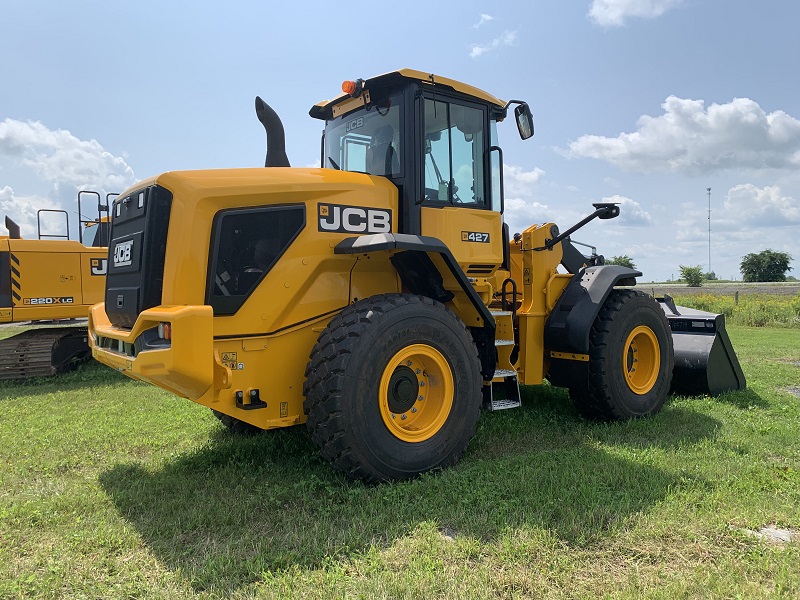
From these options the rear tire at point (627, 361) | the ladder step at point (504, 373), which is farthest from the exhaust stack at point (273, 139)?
the rear tire at point (627, 361)

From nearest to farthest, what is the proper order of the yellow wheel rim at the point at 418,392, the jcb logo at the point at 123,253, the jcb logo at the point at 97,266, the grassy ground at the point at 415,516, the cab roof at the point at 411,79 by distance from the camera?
the grassy ground at the point at 415,516 < the yellow wheel rim at the point at 418,392 < the jcb logo at the point at 123,253 < the cab roof at the point at 411,79 < the jcb logo at the point at 97,266

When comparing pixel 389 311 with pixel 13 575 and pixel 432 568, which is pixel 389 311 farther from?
pixel 13 575

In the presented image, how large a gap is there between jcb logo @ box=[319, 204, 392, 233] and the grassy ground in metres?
1.82

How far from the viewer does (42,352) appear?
31.1 feet

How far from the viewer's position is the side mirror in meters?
5.46

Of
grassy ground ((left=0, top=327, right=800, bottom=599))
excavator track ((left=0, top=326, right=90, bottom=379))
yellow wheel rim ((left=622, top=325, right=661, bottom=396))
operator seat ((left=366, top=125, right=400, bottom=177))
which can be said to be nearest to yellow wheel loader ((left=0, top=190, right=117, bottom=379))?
excavator track ((left=0, top=326, right=90, bottom=379))

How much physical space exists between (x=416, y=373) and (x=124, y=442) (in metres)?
2.98

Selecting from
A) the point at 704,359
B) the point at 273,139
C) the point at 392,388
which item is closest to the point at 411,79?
the point at 273,139

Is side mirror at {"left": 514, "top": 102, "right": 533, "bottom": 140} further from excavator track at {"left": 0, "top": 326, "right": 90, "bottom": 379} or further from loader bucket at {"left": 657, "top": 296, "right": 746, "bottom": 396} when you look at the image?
excavator track at {"left": 0, "top": 326, "right": 90, "bottom": 379}

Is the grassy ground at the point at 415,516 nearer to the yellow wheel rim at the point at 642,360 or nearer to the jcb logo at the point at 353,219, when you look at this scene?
the yellow wheel rim at the point at 642,360

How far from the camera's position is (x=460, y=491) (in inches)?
152

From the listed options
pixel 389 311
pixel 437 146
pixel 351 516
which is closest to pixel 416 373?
pixel 389 311

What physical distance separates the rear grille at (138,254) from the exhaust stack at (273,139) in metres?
1.10

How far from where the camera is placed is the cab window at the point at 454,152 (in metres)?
5.00
